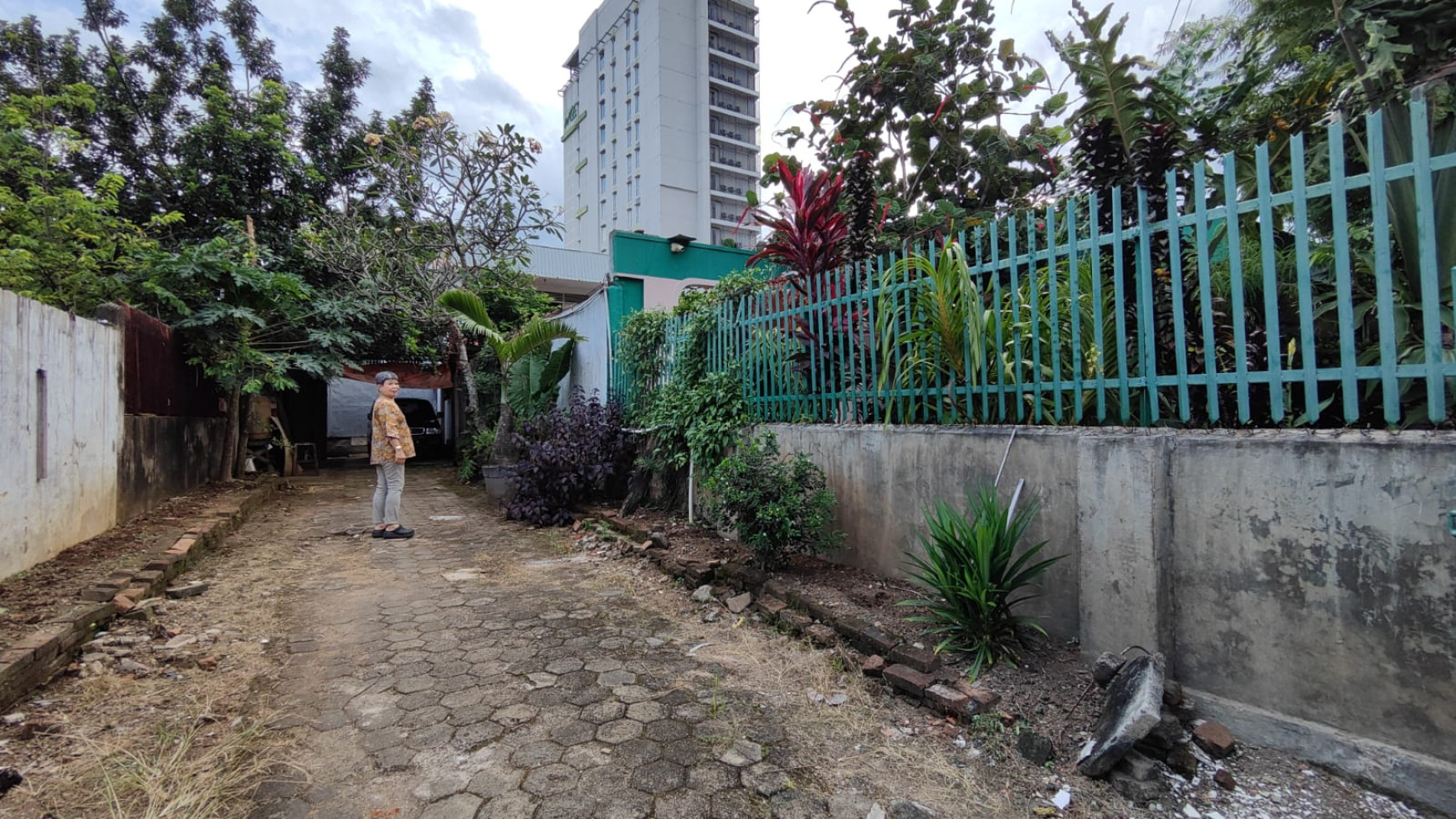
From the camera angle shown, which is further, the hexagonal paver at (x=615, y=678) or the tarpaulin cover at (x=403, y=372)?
the tarpaulin cover at (x=403, y=372)

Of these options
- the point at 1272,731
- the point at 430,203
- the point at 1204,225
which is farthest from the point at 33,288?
the point at 1272,731

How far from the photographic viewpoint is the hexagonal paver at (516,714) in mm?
2465

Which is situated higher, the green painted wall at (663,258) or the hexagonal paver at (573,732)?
the green painted wall at (663,258)

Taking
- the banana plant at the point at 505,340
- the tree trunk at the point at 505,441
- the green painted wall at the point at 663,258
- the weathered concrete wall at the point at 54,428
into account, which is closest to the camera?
the weathered concrete wall at the point at 54,428

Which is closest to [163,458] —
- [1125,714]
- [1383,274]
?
[1125,714]

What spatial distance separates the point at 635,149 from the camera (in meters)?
40.6

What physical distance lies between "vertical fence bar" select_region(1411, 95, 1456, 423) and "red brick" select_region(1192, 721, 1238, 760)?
1.18 meters

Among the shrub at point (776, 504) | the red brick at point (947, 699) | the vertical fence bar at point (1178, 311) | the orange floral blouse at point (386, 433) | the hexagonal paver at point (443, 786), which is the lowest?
the hexagonal paver at point (443, 786)

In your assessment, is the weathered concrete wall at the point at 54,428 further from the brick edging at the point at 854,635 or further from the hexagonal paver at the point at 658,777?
the hexagonal paver at the point at 658,777

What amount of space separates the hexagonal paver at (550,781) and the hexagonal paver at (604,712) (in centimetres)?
34

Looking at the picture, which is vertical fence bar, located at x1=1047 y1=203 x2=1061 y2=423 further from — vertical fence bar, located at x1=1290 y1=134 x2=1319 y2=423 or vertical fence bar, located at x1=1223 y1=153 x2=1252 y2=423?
vertical fence bar, located at x1=1290 y1=134 x2=1319 y2=423

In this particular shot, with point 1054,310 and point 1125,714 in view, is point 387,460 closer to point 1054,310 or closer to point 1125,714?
point 1054,310

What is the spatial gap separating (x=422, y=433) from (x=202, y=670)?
44.6ft

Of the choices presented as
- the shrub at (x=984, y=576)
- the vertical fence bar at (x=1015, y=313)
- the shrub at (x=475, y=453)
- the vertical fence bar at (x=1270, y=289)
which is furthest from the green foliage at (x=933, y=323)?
the shrub at (x=475, y=453)
